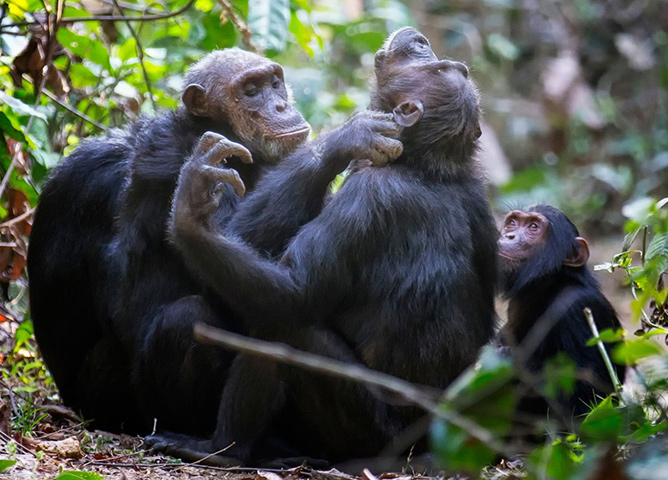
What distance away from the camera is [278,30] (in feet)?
22.3

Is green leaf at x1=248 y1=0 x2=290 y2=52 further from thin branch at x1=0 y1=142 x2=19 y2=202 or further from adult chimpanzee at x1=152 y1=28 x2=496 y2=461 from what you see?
adult chimpanzee at x1=152 y1=28 x2=496 y2=461

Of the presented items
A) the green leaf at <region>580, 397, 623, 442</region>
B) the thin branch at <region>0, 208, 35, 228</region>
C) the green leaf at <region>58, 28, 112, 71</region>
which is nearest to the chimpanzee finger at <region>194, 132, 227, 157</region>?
the thin branch at <region>0, 208, 35, 228</region>

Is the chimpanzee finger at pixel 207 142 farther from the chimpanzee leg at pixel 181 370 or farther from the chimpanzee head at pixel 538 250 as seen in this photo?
the chimpanzee head at pixel 538 250

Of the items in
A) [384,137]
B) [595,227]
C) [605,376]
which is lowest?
[595,227]

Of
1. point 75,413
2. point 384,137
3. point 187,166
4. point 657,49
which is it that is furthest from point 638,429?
point 657,49

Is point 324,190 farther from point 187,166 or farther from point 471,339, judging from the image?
point 471,339

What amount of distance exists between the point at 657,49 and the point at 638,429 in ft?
44.2

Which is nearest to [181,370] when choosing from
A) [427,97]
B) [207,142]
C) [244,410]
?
[244,410]

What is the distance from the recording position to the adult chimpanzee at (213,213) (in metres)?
4.37

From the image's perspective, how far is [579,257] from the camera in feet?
17.6

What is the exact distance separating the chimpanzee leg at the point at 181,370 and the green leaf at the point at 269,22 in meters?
2.83

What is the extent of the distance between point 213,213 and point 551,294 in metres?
2.21

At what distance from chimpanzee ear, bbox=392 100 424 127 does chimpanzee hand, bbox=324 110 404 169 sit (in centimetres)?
7

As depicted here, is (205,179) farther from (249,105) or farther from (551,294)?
(551,294)
